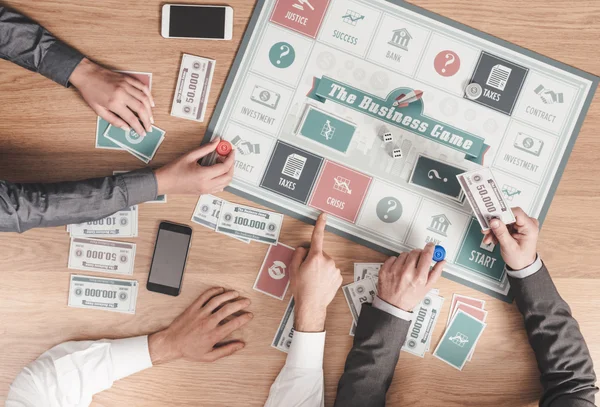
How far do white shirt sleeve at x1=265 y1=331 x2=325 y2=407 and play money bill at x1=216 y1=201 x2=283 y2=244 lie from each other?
0.28m

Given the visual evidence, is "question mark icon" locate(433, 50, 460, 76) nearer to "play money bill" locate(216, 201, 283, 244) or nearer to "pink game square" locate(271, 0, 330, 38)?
"pink game square" locate(271, 0, 330, 38)

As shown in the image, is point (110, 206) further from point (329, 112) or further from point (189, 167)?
point (329, 112)

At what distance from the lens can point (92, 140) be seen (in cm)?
144

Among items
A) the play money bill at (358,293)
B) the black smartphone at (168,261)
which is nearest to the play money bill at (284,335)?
the play money bill at (358,293)

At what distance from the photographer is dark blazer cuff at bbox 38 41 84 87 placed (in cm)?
139

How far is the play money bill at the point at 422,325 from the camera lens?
145cm

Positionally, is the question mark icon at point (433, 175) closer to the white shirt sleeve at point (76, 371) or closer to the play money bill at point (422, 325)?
the play money bill at point (422, 325)

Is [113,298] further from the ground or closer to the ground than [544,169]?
closer to the ground

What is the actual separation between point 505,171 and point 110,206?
1.04 metres

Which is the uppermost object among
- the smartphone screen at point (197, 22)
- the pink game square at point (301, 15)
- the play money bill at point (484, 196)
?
the pink game square at point (301, 15)

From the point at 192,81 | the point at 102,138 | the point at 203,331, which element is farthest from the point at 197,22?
the point at 203,331

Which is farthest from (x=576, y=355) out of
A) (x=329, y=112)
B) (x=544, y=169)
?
(x=329, y=112)

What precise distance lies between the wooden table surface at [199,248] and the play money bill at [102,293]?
25 mm

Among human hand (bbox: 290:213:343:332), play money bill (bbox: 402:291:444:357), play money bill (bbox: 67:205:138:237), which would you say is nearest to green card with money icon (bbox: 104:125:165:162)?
play money bill (bbox: 67:205:138:237)
